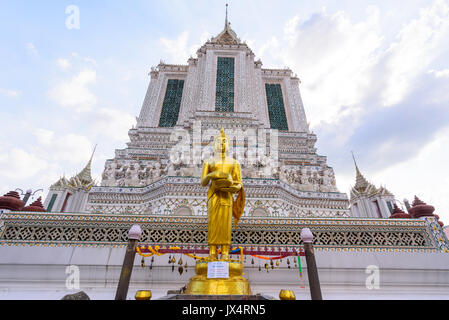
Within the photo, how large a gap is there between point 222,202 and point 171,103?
810 inches

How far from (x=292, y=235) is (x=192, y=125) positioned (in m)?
13.2

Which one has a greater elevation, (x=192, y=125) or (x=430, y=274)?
(x=192, y=125)

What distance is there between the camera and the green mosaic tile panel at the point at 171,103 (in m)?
21.3

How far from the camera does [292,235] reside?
5148 millimetres

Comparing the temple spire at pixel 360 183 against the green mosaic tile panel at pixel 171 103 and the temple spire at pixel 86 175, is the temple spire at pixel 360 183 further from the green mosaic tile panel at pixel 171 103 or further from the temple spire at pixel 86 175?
the temple spire at pixel 86 175

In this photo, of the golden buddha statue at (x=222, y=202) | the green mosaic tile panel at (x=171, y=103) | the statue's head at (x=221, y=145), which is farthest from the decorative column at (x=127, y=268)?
the green mosaic tile panel at (x=171, y=103)

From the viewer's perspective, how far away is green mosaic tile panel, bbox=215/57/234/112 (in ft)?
61.9

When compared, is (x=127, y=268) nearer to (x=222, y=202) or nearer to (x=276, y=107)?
(x=222, y=202)

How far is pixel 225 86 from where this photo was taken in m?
20.2

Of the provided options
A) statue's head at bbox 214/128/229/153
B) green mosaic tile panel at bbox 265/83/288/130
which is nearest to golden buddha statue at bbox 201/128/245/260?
statue's head at bbox 214/128/229/153

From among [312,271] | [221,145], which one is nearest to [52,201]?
[221,145]

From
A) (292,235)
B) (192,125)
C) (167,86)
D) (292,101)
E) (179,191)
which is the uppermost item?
(167,86)

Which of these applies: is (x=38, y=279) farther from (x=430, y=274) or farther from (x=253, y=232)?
(x=430, y=274)
